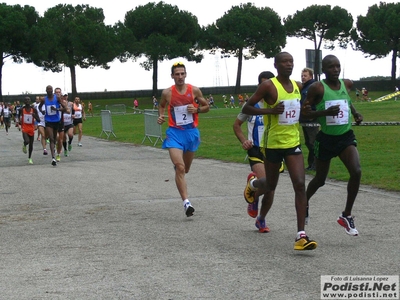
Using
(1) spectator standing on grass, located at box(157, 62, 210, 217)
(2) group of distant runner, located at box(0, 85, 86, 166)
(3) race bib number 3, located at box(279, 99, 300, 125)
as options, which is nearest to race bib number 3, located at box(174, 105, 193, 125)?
(1) spectator standing on grass, located at box(157, 62, 210, 217)

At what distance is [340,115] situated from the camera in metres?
8.07

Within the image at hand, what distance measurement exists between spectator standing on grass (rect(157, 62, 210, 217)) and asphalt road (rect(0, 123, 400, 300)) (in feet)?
2.36

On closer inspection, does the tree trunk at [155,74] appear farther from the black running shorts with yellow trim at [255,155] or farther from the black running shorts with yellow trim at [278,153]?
the black running shorts with yellow trim at [278,153]

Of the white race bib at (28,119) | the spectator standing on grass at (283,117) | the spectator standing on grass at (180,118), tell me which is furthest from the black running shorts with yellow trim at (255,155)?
the white race bib at (28,119)

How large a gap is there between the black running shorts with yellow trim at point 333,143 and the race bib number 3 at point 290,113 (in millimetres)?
591

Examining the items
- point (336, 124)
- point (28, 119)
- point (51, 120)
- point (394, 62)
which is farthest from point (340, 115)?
point (394, 62)

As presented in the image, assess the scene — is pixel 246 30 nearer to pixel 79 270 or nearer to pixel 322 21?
pixel 322 21

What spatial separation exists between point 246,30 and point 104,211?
9476cm

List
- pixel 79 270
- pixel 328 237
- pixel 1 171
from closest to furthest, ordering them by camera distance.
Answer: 1. pixel 79 270
2. pixel 328 237
3. pixel 1 171

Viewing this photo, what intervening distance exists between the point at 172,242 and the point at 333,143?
1.91 m

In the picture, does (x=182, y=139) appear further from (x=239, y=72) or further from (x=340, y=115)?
(x=239, y=72)

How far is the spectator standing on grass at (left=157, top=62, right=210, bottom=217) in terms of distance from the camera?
10.2m

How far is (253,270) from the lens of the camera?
6625mm

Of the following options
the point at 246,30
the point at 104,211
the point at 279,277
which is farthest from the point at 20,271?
the point at 246,30
